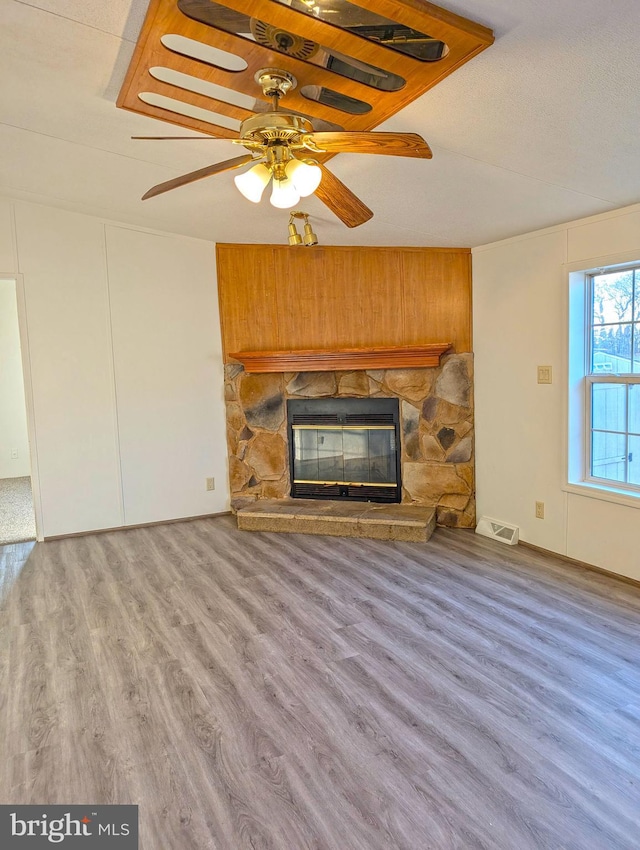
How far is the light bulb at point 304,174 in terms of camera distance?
1851 millimetres

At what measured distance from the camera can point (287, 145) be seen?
6.14ft

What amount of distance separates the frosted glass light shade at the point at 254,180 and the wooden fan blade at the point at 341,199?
0.22 metres

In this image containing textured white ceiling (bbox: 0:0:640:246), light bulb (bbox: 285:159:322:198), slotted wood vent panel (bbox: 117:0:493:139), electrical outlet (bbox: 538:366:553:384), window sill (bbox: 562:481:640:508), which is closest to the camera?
slotted wood vent panel (bbox: 117:0:493:139)

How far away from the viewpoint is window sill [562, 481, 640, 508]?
3.16m

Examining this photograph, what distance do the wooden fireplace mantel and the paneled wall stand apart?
197mm

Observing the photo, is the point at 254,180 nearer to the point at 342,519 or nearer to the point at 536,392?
the point at 536,392

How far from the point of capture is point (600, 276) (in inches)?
134

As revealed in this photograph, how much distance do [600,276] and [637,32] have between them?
6.56 feet

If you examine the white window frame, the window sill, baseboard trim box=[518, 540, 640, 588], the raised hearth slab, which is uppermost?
the white window frame

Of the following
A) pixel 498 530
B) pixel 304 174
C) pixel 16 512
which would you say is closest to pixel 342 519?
pixel 498 530

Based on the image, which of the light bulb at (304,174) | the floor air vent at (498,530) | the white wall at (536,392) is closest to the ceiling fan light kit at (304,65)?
the light bulb at (304,174)

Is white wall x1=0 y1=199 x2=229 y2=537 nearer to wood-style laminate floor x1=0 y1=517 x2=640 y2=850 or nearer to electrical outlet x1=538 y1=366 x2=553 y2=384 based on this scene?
wood-style laminate floor x1=0 y1=517 x2=640 y2=850

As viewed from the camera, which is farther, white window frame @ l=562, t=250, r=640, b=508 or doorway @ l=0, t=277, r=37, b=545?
doorway @ l=0, t=277, r=37, b=545

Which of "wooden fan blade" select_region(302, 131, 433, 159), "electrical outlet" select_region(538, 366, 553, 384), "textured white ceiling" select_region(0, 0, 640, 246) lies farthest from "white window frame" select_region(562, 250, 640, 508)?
"wooden fan blade" select_region(302, 131, 433, 159)
